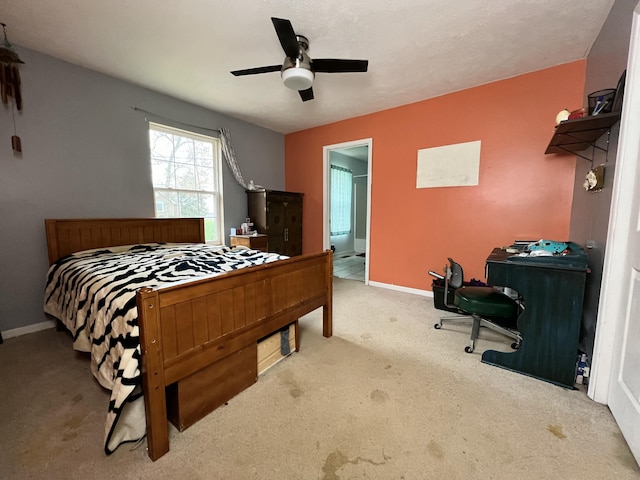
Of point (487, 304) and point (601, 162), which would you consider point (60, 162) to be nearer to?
point (487, 304)

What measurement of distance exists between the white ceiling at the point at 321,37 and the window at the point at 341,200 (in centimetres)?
305

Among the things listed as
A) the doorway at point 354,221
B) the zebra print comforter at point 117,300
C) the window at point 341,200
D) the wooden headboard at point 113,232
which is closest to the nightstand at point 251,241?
the wooden headboard at point 113,232

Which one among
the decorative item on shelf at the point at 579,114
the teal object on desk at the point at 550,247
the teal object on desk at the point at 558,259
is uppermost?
the decorative item on shelf at the point at 579,114

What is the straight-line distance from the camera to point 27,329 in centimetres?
246

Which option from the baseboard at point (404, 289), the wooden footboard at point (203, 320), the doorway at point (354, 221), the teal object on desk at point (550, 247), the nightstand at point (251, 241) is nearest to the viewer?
the wooden footboard at point (203, 320)

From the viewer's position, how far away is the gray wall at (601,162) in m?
1.61

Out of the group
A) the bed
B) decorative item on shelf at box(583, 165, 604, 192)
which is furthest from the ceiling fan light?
decorative item on shelf at box(583, 165, 604, 192)

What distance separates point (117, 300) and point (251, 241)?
2.46 m

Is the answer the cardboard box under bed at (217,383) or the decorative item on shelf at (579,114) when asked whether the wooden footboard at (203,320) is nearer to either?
the cardboard box under bed at (217,383)

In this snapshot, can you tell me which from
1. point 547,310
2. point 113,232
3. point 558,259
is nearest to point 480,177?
point 558,259

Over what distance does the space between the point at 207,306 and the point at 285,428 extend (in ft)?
2.55

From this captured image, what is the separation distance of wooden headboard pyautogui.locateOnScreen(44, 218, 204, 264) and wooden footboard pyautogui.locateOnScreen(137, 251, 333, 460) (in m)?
2.20

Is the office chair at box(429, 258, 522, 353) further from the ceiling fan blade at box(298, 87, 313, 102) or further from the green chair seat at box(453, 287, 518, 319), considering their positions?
the ceiling fan blade at box(298, 87, 313, 102)

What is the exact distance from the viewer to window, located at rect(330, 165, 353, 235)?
6078 millimetres
